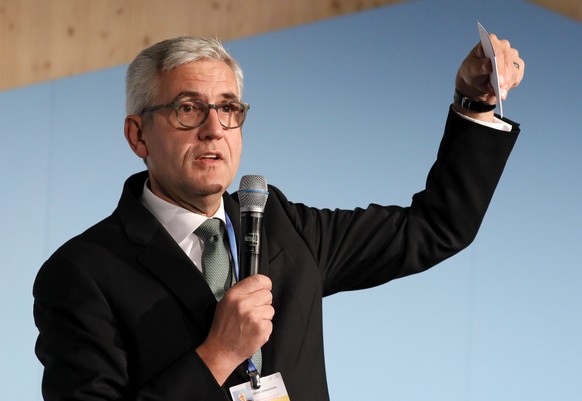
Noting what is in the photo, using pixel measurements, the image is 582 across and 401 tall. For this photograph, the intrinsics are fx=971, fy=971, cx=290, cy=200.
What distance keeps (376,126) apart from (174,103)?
2770 mm

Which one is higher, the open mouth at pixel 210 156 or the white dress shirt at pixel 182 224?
the open mouth at pixel 210 156

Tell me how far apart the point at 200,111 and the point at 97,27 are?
8.22ft

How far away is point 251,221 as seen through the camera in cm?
172

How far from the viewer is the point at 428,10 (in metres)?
4.55

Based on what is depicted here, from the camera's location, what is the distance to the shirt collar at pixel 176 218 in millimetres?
1842

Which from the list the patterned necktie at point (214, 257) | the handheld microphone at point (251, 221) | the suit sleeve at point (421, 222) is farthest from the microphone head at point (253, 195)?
the suit sleeve at point (421, 222)

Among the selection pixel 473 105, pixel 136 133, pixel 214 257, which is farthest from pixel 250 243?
pixel 473 105

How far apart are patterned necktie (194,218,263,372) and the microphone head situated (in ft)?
0.38

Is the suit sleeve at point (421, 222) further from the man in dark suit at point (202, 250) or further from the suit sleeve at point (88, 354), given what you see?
the suit sleeve at point (88, 354)

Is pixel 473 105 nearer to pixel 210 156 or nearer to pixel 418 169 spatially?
pixel 210 156

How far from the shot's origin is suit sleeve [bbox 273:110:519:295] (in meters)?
2.01

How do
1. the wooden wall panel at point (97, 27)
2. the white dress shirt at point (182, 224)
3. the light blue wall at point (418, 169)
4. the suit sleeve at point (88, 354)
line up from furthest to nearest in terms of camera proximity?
the light blue wall at point (418, 169)
the wooden wall panel at point (97, 27)
the white dress shirt at point (182, 224)
the suit sleeve at point (88, 354)

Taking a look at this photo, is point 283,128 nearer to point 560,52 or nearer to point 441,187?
point 560,52

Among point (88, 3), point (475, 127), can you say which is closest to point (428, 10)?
point (88, 3)
